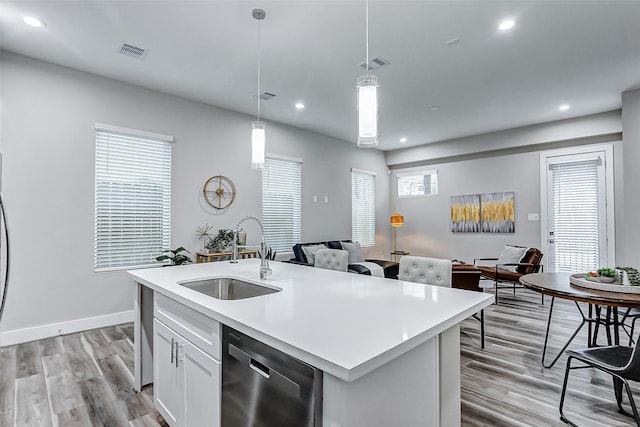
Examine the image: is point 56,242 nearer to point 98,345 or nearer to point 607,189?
point 98,345

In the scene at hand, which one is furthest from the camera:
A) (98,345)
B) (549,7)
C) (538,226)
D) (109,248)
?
(538,226)

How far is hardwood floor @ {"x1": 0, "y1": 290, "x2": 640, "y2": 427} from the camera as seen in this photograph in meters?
2.04

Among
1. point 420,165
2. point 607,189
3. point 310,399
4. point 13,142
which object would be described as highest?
point 420,165

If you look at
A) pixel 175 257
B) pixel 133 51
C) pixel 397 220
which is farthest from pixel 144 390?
pixel 397 220

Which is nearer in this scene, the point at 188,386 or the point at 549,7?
the point at 188,386

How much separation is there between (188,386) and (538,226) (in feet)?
20.2

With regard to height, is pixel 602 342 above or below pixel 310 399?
below

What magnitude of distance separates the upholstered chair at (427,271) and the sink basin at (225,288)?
3.92ft

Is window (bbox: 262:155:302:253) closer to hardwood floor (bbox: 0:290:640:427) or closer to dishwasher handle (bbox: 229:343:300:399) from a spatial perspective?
hardwood floor (bbox: 0:290:640:427)

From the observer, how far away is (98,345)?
10.6ft

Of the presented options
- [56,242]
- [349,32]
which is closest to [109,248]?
[56,242]

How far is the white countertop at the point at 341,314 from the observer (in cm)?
100

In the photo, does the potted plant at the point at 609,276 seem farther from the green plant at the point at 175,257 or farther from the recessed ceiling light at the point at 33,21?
the recessed ceiling light at the point at 33,21

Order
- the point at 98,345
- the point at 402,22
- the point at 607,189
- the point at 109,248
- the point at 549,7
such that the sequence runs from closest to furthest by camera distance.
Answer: the point at 549,7
the point at 402,22
the point at 98,345
the point at 109,248
the point at 607,189
